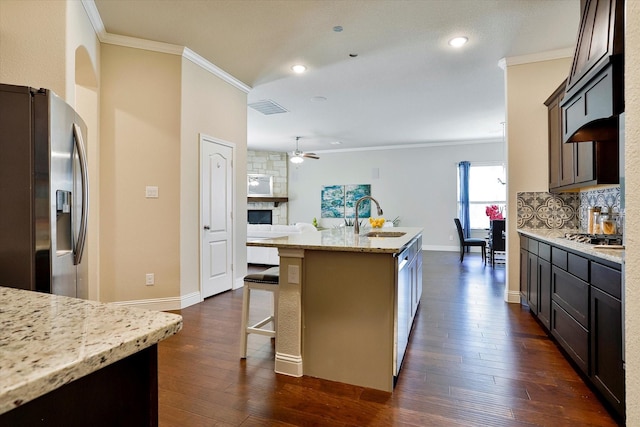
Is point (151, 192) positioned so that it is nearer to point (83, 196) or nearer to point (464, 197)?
point (83, 196)

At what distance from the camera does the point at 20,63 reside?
7.70ft

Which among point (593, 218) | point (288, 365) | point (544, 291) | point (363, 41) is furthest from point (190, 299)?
point (593, 218)

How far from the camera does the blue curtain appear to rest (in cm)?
878

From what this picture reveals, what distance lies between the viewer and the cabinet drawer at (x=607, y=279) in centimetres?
173

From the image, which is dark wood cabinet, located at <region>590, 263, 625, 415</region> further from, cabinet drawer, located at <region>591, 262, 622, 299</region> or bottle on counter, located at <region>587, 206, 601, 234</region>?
bottle on counter, located at <region>587, 206, 601, 234</region>

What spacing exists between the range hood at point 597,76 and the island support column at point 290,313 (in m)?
1.90

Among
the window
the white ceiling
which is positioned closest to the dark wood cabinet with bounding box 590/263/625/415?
the white ceiling

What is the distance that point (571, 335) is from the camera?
92.6 inches

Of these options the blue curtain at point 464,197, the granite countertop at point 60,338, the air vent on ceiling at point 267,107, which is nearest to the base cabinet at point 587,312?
the granite countertop at point 60,338

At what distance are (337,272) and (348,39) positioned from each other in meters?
2.57

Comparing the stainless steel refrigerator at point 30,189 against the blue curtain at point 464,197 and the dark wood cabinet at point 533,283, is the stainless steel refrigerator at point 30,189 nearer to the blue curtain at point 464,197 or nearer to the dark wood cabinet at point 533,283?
the dark wood cabinet at point 533,283

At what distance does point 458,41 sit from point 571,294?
266cm

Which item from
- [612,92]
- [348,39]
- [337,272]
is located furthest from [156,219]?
[612,92]

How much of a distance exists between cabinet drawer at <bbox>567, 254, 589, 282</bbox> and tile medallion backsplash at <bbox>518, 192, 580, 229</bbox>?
69.3 inches
